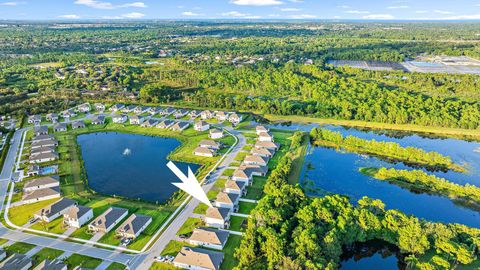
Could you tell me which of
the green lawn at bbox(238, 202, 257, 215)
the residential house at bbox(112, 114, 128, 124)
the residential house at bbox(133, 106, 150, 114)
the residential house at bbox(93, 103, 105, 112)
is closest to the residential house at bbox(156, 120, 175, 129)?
the residential house at bbox(112, 114, 128, 124)

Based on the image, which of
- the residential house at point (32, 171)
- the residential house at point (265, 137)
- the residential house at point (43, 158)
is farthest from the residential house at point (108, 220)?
the residential house at point (265, 137)

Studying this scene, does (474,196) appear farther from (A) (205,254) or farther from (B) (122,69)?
(B) (122,69)

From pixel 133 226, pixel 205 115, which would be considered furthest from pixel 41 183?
pixel 205 115

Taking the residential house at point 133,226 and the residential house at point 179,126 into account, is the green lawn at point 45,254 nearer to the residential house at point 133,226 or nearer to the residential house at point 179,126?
the residential house at point 133,226

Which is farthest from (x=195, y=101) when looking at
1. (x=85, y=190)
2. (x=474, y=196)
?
(x=474, y=196)

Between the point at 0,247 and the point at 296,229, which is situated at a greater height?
the point at 296,229

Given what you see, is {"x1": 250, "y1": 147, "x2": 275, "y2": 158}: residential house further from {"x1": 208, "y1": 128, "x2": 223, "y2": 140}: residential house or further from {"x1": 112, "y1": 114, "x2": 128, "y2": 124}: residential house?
{"x1": 112, "y1": 114, "x2": 128, "y2": 124}: residential house
